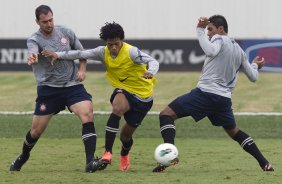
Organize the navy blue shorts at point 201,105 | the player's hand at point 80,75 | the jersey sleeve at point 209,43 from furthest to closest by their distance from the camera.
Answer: the player's hand at point 80,75 → the navy blue shorts at point 201,105 → the jersey sleeve at point 209,43

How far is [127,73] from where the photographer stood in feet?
41.7

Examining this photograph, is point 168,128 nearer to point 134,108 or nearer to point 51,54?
point 134,108

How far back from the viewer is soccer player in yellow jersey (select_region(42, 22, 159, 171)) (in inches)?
491

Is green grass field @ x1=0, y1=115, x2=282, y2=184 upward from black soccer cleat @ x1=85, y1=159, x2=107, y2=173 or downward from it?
downward

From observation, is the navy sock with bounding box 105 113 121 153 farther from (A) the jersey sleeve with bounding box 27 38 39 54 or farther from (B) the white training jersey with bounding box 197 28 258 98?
(A) the jersey sleeve with bounding box 27 38 39 54

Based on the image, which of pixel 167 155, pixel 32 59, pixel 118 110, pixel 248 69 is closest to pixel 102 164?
pixel 118 110

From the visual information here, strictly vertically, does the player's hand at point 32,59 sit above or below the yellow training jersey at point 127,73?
above

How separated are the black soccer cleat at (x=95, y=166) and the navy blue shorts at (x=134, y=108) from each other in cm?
88

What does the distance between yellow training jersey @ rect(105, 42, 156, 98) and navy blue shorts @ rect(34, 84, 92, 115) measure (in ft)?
1.54

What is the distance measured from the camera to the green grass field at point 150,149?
1191 cm

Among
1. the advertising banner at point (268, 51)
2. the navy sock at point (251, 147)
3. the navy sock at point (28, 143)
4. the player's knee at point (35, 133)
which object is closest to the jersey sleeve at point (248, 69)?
the navy sock at point (251, 147)

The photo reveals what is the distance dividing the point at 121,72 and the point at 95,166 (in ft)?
4.30

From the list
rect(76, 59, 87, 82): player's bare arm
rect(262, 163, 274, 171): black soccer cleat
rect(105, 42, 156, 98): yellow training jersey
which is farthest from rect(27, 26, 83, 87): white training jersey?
rect(262, 163, 274, 171): black soccer cleat

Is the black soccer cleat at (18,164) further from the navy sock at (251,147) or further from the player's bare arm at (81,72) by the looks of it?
the navy sock at (251,147)
